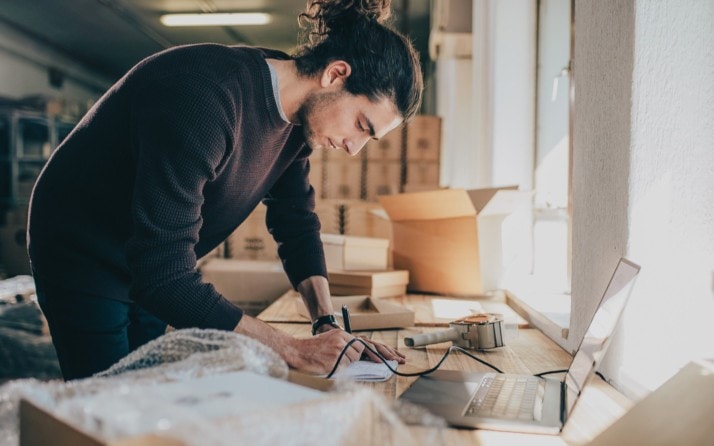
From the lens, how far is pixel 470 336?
1.44 m

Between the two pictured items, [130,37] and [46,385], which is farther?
[130,37]

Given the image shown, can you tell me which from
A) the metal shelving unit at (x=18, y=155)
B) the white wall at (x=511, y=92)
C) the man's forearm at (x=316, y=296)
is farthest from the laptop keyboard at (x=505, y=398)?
the metal shelving unit at (x=18, y=155)

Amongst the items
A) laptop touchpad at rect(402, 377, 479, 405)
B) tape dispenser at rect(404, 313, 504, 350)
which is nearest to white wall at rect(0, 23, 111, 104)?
tape dispenser at rect(404, 313, 504, 350)

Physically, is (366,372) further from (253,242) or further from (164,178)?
(253,242)

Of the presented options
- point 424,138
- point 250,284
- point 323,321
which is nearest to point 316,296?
point 323,321

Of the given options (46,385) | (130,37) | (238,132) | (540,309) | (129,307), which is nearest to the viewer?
(46,385)

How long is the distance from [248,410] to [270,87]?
2.94 feet

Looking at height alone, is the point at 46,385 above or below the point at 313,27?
below

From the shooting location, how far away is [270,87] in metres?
1.33

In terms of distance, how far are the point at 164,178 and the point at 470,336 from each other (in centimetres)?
76

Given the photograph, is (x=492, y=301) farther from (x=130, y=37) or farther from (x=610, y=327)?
(x=130, y=37)

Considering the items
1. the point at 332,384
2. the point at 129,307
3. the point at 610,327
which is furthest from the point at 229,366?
the point at 129,307

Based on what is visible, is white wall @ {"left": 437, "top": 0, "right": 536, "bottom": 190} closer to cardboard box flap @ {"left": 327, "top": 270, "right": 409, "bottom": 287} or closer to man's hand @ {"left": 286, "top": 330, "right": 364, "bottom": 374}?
cardboard box flap @ {"left": 327, "top": 270, "right": 409, "bottom": 287}

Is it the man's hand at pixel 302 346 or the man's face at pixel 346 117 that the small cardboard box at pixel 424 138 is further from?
the man's hand at pixel 302 346
